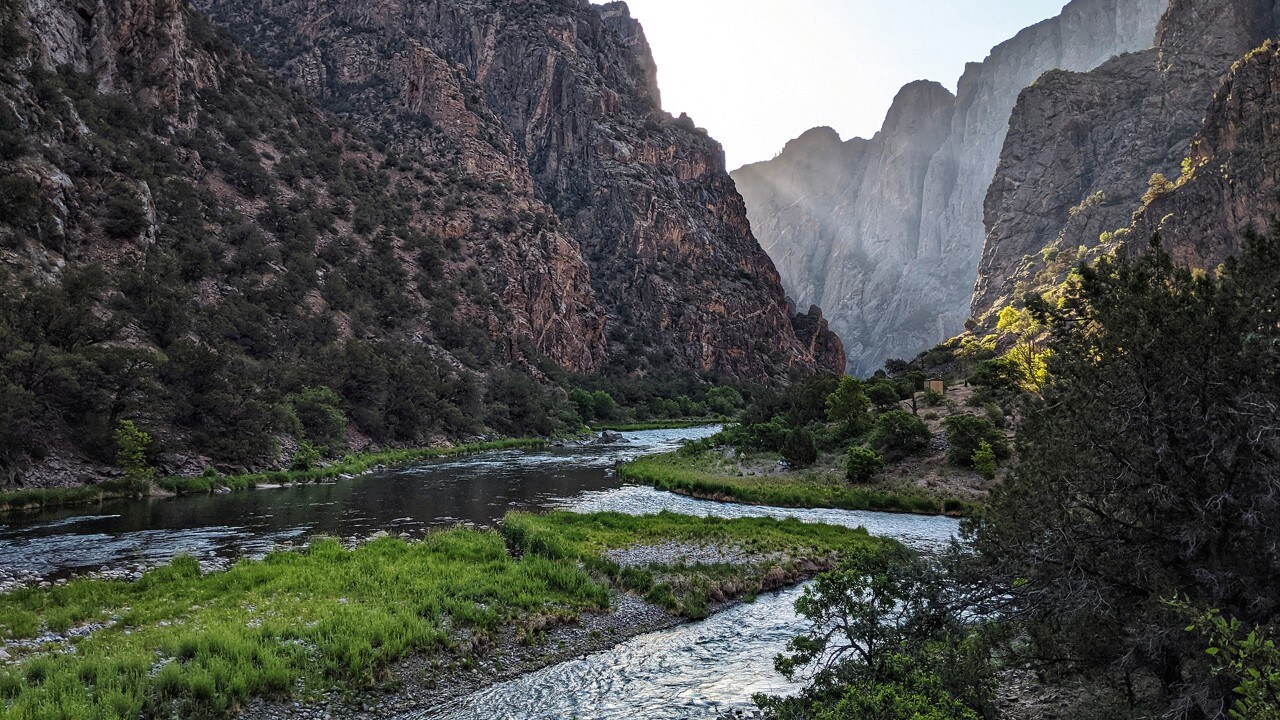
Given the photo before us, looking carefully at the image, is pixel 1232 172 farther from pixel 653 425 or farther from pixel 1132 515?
pixel 1132 515

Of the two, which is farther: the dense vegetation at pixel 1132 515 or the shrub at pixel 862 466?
the shrub at pixel 862 466

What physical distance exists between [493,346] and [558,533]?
7650 cm

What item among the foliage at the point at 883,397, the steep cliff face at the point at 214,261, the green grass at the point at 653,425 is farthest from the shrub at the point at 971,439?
the green grass at the point at 653,425

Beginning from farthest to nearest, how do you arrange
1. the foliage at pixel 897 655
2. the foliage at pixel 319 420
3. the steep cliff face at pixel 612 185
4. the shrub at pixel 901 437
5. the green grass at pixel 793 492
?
1. the steep cliff face at pixel 612 185
2. the foliage at pixel 319 420
3. the shrub at pixel 901 437
4. the green grass at pixel 793 492
5. the foliage at pixel 897 655

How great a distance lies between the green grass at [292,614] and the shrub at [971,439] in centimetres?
1858

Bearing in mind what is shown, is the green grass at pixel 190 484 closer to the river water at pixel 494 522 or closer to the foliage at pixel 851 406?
the river water at pixel 494 522

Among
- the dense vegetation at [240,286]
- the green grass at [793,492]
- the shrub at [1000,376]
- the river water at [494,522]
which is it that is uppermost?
the dense vegetation at [240,286]

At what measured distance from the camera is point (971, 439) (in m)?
37.2

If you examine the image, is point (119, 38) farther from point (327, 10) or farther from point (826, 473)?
point (826, 473)

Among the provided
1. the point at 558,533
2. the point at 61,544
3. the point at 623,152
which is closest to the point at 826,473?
the point at 558,533

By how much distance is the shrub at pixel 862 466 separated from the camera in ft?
127

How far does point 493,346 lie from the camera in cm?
Answer: 9700

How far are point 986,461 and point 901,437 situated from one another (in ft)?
23.9

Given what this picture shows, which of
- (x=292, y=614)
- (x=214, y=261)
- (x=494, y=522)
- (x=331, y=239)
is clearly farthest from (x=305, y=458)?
(x=331, y=239)
